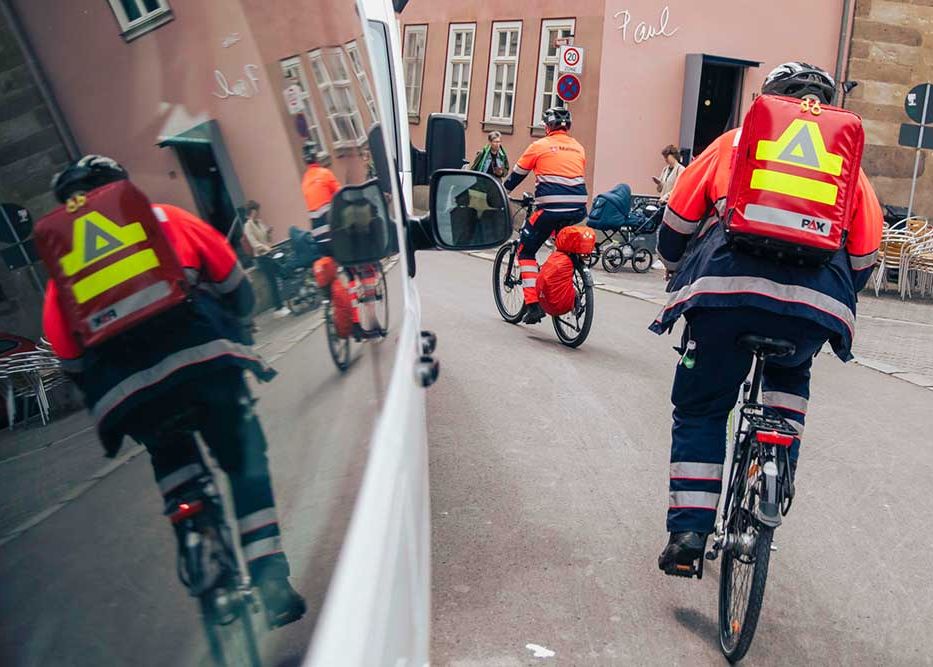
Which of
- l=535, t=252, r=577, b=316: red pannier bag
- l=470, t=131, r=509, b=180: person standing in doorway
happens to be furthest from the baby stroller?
l=535, t=252, r=577, b=316: red pannier bag

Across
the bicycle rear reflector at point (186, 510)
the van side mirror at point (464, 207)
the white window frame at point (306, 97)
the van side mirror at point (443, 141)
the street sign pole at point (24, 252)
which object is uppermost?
the street sign pole at point (24, 252)

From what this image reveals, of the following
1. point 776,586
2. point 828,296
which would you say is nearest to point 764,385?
point 828,296

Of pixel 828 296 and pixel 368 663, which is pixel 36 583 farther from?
pixel 828 296

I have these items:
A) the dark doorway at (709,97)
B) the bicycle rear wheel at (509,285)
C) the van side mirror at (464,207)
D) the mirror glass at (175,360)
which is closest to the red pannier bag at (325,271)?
the mirror glass at (175,360)

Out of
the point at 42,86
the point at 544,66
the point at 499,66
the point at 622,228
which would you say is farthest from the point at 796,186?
the point at 499,66

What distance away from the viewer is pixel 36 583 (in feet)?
2.78

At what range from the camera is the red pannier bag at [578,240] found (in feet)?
27.0

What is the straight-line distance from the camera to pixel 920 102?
47.3 ft

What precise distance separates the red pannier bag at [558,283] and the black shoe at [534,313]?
17.9 inches

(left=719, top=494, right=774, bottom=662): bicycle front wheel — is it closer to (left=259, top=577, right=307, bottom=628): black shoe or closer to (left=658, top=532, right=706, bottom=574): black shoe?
(left=658, top=532, right=706, bottom=574): black shoe

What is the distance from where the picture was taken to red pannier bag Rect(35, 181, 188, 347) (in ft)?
2.96

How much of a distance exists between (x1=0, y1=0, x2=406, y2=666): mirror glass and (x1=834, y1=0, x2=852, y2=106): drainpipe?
2397 centimetres

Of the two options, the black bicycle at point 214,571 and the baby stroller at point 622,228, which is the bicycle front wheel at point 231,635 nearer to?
the black bicycle at point 214,571

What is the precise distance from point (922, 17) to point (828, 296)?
23.6 meters
